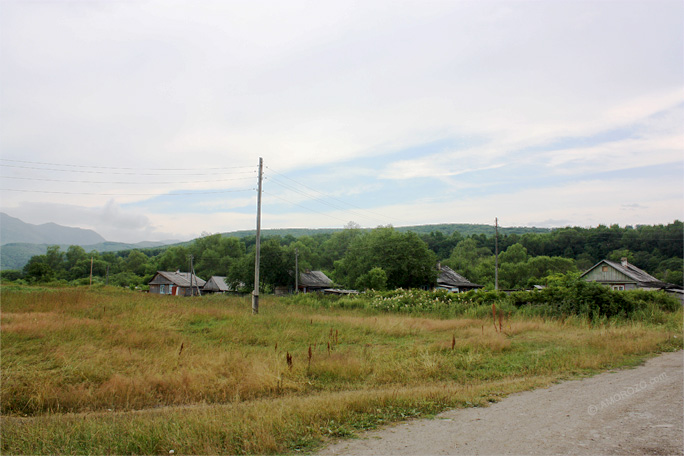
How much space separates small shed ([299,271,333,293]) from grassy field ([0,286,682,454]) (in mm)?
53715

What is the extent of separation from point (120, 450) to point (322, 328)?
1168 centimetres

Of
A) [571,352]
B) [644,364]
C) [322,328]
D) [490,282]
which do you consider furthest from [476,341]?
[490,282]

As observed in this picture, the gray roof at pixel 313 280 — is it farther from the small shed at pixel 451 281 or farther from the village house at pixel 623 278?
the village house at pixel 623 278

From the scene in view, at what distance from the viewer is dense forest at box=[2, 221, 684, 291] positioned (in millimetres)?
61594

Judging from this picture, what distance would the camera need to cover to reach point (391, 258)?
61.6 m

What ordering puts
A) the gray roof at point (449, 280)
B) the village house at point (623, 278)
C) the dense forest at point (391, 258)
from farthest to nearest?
the gray roof at point (449, 280) < the dense forest at point (391, 258) < the village house at point (623, 278)

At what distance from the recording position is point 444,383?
8.70 meters

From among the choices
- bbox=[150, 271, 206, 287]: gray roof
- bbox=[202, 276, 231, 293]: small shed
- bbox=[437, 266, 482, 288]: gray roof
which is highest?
bbox=[437, 266, 482, 288]: gray roof

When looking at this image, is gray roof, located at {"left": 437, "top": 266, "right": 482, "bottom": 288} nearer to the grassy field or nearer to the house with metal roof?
the house with metal roof

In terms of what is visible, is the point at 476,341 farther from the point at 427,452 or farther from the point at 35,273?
the point at 35,273

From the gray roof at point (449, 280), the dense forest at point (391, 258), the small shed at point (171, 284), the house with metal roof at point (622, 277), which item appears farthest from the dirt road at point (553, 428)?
the small shed at point (171, 284)

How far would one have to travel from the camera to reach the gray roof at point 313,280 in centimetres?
7052

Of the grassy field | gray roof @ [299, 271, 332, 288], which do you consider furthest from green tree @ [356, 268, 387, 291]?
the grassy field

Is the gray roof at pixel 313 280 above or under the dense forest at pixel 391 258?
under
